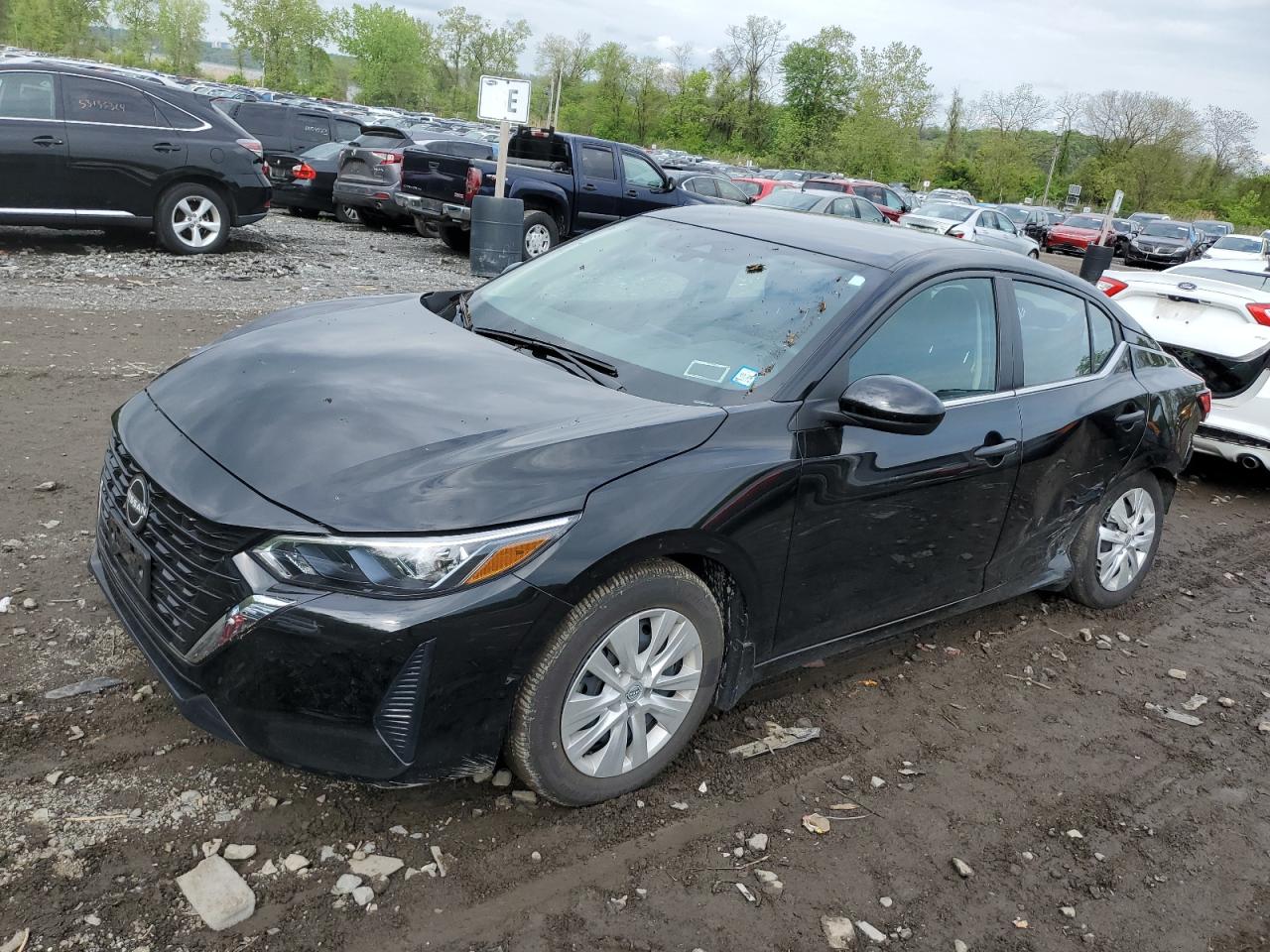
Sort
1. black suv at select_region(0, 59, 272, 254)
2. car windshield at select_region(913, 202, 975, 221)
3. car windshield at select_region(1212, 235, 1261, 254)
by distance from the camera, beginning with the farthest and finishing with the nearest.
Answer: car windshield at select_region(1212, 235, 1261, 254) < car windshield at select_region(913, 202, 975, 221) < black suv at select_region(0, 59, 272, 254)

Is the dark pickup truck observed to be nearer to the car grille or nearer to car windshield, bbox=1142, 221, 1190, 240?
the car grille

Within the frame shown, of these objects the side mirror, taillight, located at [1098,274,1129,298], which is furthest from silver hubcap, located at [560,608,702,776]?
taillight, located at [1098,274,1129,298]

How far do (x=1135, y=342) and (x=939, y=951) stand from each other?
3.26 metres

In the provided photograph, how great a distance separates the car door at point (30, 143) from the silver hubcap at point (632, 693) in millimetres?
10015

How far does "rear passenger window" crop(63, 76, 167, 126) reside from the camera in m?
10.5

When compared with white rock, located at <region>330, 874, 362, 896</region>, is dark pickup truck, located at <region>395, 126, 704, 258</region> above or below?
above

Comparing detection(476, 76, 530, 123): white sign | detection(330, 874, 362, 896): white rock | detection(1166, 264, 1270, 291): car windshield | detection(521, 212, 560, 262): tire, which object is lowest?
detection(330, 874, 362, 896): white rock

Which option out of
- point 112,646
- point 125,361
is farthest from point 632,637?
point 125,361

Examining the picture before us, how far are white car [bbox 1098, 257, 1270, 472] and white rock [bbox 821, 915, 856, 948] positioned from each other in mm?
5833

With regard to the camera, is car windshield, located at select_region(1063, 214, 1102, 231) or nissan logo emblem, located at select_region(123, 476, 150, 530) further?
car windshield, located at select_region(1063, 214, 1102, 231)

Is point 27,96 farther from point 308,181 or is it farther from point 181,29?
point 181,29

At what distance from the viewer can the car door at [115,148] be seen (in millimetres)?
10508

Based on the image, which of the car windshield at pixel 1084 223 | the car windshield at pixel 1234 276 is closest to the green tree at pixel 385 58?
the car windshield at pixel 1084 223

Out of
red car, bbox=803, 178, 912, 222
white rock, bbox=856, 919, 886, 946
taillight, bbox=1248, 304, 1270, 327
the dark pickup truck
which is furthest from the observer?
red car, bbox=803, 178, 912, 222
